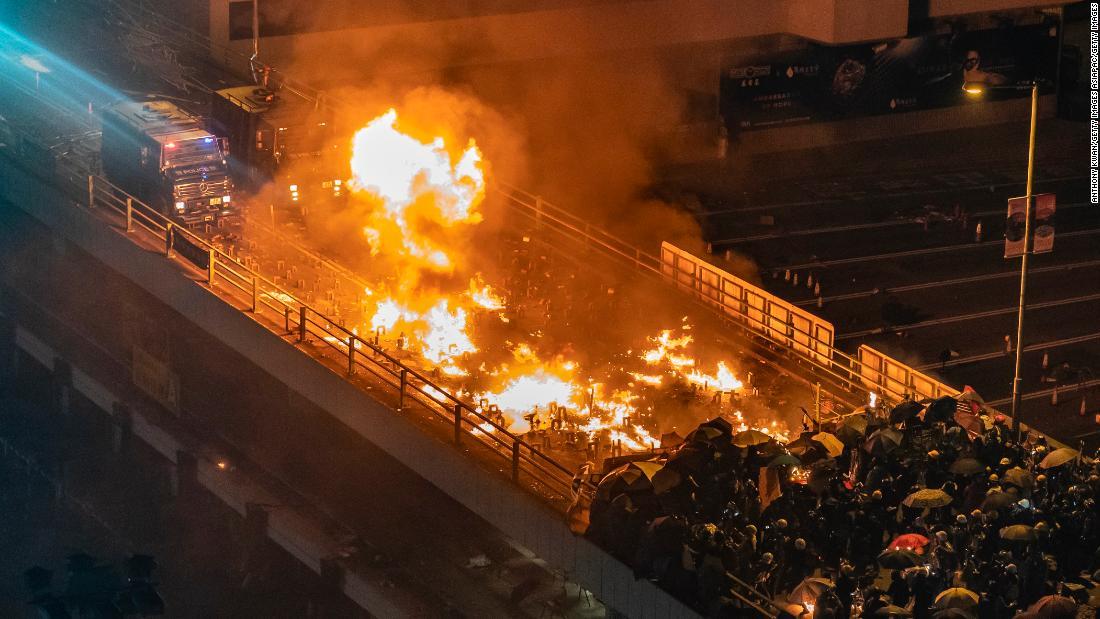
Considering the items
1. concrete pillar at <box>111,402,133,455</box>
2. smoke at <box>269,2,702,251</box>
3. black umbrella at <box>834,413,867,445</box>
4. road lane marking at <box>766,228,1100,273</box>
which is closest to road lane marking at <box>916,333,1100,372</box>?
road lane marking at <box>766,228,1100,273</box>

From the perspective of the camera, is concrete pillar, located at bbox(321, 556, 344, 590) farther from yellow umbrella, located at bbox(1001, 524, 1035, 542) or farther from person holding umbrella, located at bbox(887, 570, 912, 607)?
yellow umbrella, located at bbox(1001, 524, 1035, 542)

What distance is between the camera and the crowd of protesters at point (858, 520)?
59.4ft

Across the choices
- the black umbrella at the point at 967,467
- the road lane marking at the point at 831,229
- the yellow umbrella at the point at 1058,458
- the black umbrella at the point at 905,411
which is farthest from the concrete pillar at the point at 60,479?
the yellow umbrella at the point at 1058,458

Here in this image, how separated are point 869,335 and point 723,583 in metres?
15.4

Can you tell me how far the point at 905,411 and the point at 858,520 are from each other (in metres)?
2.14

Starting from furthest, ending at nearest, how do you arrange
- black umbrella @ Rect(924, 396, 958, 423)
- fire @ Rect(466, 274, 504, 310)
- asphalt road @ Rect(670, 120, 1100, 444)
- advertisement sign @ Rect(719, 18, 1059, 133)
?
1. advertisement sign @ Rect(719, 18, 1059, 133)
2. asphalt road @ Rect(670, 120, 1100, 444)
3. fire @ Rect(466, 274, 504, 310)
4. black umbrella @ Rect(924, 396, 958, 423)

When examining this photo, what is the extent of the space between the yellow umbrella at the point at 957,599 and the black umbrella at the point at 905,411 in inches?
161

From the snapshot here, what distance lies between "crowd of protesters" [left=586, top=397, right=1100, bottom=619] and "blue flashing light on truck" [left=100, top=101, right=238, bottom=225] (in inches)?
524

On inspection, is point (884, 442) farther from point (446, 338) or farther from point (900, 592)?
point (446, 338)

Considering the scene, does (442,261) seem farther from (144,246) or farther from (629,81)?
(629,81)

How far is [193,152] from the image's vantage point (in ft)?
101

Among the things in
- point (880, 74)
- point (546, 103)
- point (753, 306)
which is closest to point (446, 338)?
point (753, 306)

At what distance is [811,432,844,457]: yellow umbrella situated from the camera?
2083cm

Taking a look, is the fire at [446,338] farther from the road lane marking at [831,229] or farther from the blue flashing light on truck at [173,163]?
the road lane marking at [831,229]
